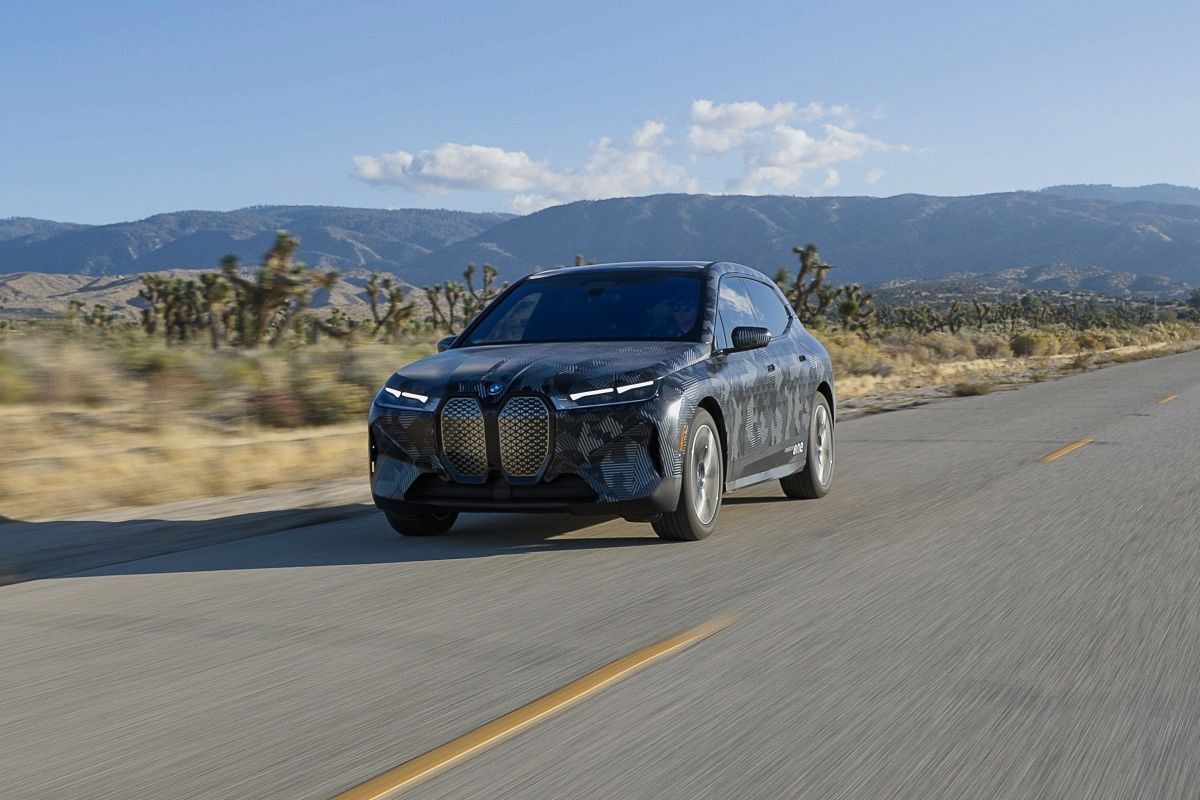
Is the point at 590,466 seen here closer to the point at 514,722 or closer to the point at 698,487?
the point at 698,487

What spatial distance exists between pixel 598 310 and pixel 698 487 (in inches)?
62.5

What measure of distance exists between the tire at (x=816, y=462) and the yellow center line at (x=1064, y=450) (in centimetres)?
→ 304

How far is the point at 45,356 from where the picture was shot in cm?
1659

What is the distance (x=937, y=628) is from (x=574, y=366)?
2893 millimetres

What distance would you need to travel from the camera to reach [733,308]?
9.73 meters

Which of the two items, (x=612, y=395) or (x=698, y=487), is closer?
(x=612, y=395)

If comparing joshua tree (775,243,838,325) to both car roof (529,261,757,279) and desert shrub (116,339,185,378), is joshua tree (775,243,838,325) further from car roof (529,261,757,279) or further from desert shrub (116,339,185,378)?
car roof (529,261,757,279)

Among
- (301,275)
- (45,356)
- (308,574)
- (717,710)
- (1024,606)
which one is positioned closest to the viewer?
(717,710)

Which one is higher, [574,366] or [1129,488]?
[574,366]

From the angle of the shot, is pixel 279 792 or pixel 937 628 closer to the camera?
pixel 279 792

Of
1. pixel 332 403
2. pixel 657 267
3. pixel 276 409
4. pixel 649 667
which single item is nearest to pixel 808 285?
pixel 332 403

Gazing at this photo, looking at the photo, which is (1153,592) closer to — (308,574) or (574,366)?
(574,366)

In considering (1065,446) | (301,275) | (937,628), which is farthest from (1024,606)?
(301,275)

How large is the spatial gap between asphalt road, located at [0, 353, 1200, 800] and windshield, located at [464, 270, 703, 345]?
4.32 ft
